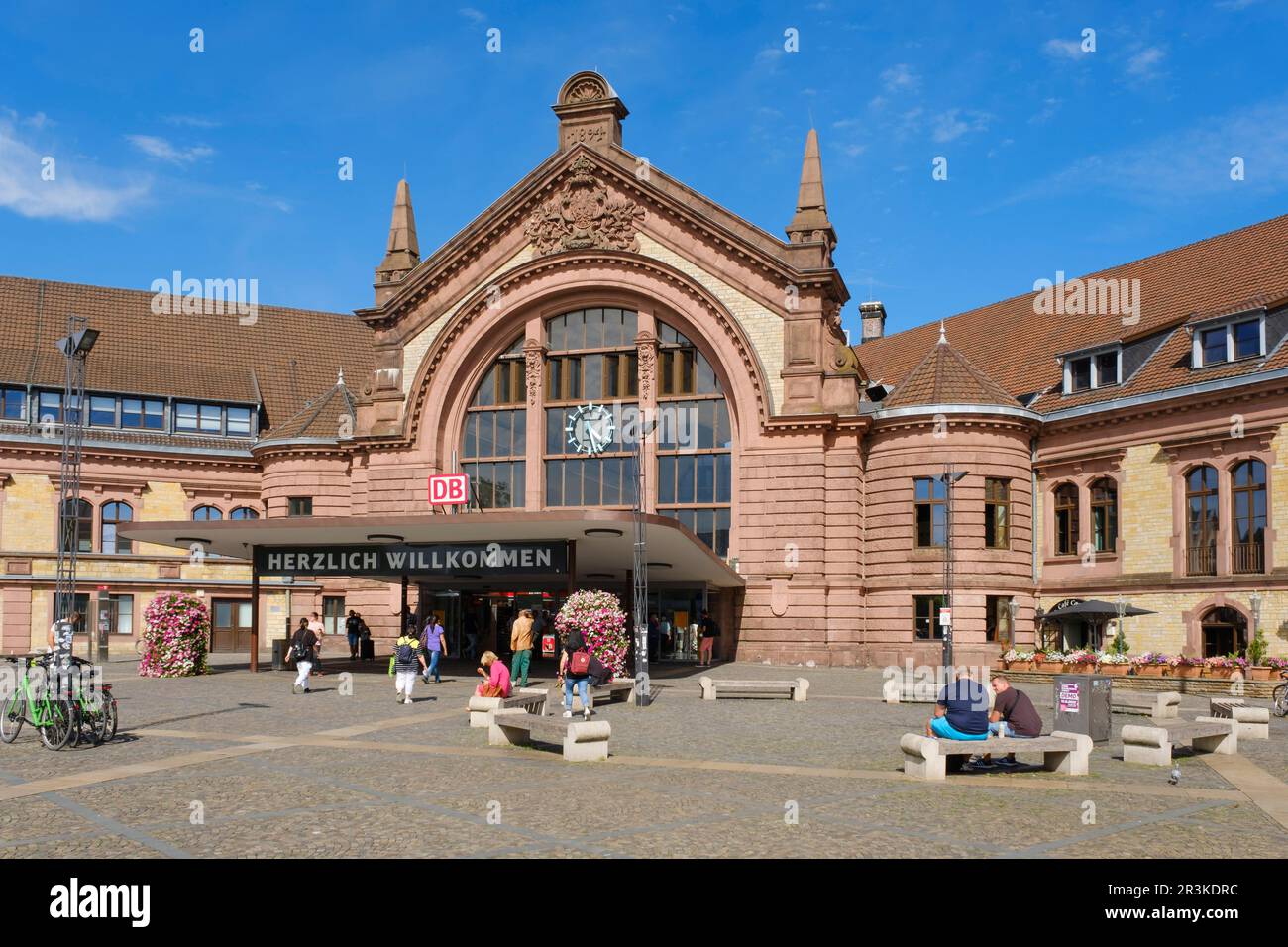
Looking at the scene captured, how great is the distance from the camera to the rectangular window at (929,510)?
137 feet

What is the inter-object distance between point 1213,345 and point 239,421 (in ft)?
131

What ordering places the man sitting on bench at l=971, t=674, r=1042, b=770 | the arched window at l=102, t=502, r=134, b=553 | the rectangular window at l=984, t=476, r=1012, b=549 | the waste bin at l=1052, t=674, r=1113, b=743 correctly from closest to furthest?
the man sitting on bench at l=971, t=674, r=1042, b=770 < the waste bin at l=1052, t=674, r=1113, b=743 < the rectangular window at l=984, t=476, r=1012, b=549 < the arched window at l=102, t=502, r=134, b=553

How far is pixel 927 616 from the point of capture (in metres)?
41.6

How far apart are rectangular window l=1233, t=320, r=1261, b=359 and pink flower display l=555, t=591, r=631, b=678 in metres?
21.7

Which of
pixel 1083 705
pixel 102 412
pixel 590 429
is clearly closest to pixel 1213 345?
pixel 590 429

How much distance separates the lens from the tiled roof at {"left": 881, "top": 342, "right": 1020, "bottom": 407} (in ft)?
137

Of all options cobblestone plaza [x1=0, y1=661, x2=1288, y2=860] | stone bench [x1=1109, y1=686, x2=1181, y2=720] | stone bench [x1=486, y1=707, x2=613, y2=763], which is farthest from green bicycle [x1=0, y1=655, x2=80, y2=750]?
stone bench [x1=1109, y1=686, x2=1181, y2=720]

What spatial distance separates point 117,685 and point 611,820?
22023mm

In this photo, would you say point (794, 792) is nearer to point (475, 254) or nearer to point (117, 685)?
point (117, 685)

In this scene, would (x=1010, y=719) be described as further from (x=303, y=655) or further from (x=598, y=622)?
(x=303, y=655)

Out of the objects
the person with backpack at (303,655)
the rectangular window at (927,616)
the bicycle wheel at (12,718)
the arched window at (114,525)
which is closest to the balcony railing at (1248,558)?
the rectangular window at (927,616)

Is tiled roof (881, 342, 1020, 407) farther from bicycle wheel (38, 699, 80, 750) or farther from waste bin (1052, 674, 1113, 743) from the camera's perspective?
bicycle wheel (38, 699, 80, 750)
